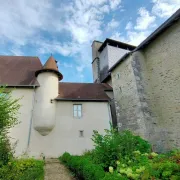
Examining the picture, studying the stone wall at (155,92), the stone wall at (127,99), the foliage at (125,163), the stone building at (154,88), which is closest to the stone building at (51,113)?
the stone wall at (127,99)

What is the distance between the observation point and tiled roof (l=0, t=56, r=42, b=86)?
12.3 metres

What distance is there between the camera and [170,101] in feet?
28.6

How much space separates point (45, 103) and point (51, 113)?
0.89 m

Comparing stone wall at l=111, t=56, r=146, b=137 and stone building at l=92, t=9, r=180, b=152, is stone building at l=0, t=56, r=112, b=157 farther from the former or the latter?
stone building at l=92, t=9, r=180, b=152

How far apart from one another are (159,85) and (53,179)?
7638mm

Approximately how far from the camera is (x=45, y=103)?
11.8 meters

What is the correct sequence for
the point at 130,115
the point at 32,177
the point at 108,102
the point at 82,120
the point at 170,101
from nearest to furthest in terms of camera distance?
the point at 32,177 → the point at 170,101 → the point at 130,115 → the point at 82,120 → the point at 108,102

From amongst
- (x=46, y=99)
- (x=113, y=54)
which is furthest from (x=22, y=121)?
(x=113, y=54)

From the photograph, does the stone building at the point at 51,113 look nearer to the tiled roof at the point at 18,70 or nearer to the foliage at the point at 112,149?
the tiled roof at the point at 18,70

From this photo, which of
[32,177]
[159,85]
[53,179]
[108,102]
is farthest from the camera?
[108,102]

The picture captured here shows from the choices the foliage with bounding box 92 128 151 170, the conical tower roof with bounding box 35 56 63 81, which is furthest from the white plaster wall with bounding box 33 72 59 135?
the foliage with bounding box 92 128 151 170

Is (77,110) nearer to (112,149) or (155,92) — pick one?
(155,92)

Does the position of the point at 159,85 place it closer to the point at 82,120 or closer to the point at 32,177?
the point at 82,120

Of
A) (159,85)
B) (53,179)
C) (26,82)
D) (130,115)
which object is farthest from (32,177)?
(26,82)
